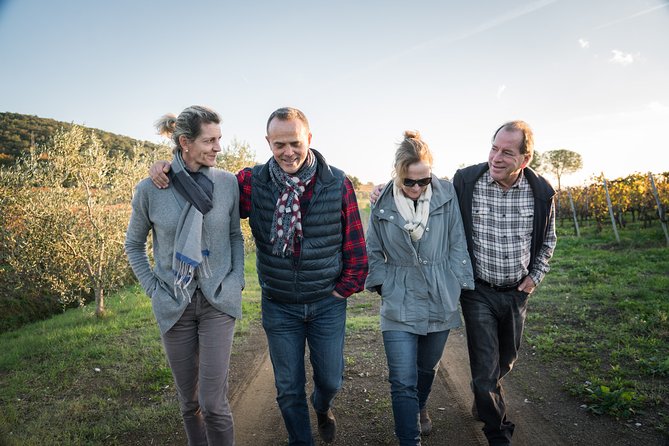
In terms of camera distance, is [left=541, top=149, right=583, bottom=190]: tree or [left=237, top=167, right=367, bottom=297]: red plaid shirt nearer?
[left=237, top=167, right=367, bottom=297]: red plaid shirt

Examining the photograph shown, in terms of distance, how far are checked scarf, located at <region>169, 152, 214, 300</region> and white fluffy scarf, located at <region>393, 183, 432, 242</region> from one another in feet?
4.86

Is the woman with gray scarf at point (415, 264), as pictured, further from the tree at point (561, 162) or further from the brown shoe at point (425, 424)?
the tree at point (561, 162)

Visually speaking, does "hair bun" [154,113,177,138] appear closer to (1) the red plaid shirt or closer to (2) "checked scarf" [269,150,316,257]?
(1) the red plaid shirt

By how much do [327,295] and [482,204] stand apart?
1.57 meters

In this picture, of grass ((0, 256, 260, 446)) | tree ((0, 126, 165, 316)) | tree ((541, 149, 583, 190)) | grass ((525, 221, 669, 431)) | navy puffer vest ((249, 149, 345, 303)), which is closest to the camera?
navy puffer vest ((249, 149, 345, 303))

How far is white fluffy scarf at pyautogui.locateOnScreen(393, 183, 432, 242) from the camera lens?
128 inches

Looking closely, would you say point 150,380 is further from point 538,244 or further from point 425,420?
point 538,244

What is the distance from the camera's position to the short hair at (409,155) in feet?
10.5

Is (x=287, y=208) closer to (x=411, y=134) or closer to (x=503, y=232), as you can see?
(x=411, y=134)

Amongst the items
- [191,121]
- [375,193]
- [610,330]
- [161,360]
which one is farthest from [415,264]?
[610,330]

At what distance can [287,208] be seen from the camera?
2.97 meters

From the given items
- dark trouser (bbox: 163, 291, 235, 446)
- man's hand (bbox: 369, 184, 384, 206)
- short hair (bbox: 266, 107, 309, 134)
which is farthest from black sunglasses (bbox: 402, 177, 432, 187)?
dark trouser (bbox: 163, 291, 235, 446)

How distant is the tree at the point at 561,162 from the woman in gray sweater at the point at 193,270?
6813 cm

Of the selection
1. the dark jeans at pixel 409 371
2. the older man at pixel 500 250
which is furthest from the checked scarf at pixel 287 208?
the older man at pixel 500 250
